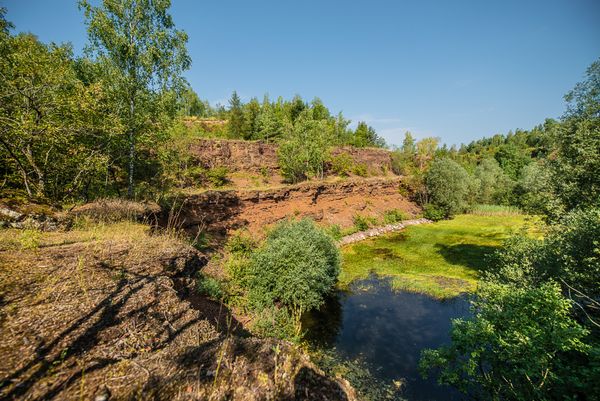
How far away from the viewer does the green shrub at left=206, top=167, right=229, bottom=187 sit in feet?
103

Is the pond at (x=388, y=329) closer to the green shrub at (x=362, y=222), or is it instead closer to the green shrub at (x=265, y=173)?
the green shrub at (x=362, y=222)

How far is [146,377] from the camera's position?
11.2ft

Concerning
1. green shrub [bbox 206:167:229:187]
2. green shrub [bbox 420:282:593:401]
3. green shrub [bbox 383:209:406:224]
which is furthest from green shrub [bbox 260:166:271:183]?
green shrub [bbox 420:282:593:401]

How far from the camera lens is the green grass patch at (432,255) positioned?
656 inches

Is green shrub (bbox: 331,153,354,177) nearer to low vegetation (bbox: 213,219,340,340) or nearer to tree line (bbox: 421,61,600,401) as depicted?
tree line (bbox: 421,61,600,401)

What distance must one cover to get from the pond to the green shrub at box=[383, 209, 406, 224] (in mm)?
18318

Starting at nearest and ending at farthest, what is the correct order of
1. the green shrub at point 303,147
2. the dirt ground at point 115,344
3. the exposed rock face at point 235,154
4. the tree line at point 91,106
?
the dirt ground at point 115,344 < the tree line at point 91,106 < the green shrub at point 303,147 < the exposed rock face at point 235,154

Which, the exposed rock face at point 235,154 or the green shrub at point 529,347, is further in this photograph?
the exposed rock face at point 235,154

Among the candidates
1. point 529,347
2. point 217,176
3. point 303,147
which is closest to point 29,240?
point 529,347

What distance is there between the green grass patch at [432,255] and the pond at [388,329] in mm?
1405

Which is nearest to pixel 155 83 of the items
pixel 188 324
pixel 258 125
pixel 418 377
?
pixel 188 324

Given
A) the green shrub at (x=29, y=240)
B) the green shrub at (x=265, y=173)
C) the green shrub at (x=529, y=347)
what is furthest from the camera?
the green shrub at (x=265, y=173)

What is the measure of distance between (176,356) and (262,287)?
27.1 ft

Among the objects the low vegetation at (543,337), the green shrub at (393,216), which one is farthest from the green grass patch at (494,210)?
the low vegetation at (543,337)
